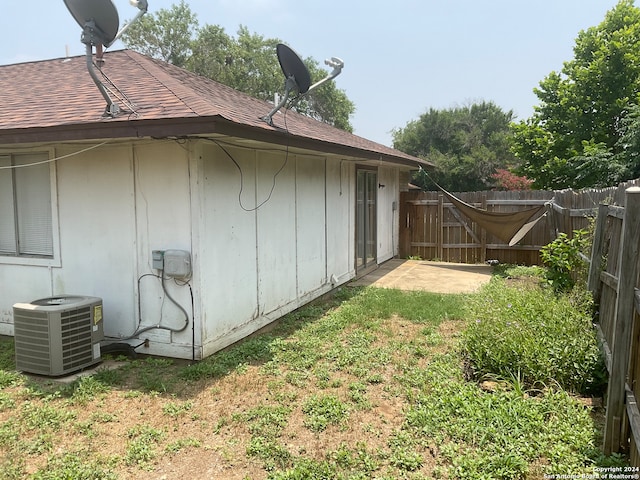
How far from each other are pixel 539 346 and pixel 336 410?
5.68 feet

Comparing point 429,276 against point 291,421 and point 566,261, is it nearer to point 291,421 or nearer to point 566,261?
point 566,261

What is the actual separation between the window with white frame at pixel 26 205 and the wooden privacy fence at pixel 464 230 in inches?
311

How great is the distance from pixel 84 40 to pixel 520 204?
879 cm

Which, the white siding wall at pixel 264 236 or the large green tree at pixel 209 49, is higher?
the large green tree at pixel 209 49

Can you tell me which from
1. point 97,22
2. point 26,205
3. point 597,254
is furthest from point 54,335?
point 597,254

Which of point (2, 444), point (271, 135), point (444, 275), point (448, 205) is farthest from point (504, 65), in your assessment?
point (2, 444)

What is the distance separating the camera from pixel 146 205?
438cm

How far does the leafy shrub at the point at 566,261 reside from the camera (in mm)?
5395

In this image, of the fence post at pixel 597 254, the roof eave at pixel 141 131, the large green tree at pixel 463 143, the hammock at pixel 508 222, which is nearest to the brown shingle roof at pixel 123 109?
the roof eave at pixel 141 131

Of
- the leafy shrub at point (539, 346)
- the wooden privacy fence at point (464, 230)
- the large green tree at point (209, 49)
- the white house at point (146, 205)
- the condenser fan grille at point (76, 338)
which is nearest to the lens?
the leafy shrub at point (539, 346)

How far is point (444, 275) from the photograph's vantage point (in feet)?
29.4

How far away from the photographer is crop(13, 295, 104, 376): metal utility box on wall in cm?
388

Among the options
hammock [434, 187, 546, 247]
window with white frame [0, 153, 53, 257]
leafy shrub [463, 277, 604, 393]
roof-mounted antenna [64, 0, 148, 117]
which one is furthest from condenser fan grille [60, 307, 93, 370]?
hammock [434, 187, 546, 247]

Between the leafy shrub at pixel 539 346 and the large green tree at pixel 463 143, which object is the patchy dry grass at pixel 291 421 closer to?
the leafy shrub at pixel 539 346
